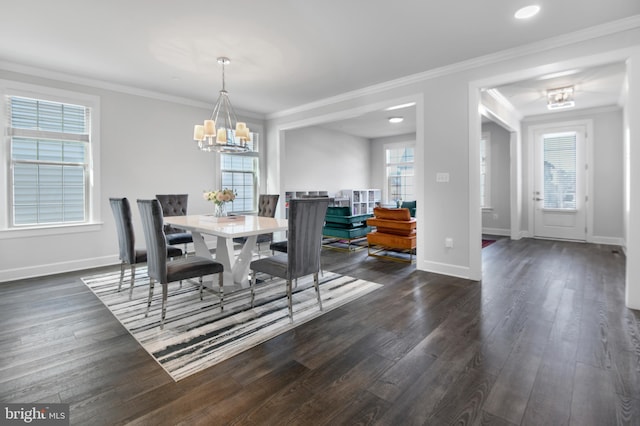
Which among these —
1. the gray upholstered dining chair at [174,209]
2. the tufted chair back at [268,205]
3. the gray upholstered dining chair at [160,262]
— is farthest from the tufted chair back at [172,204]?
the gray upholstered dining chair at [160,262]

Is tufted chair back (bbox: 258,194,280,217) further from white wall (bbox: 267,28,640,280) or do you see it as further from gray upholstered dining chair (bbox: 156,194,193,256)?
white wall (bbox: 267,28,640,280)

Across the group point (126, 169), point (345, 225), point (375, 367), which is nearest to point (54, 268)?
point (126, 169)

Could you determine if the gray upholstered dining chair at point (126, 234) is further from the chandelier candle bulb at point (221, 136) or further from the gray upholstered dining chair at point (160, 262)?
the chandelier candle bulb at point (221, 136)

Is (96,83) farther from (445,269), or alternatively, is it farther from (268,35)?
(445,269)

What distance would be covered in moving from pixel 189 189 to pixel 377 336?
4274 mm

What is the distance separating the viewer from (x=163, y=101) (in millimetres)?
5082

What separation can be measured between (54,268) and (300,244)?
3689mm

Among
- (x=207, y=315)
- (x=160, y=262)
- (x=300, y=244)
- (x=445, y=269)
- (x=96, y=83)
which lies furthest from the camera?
(x=96, y=83)

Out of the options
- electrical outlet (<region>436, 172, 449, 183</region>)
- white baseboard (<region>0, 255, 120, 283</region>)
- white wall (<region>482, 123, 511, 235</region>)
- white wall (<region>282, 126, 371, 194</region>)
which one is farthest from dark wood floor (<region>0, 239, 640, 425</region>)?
white wall (<region>282, 126, 371, 194</region>)

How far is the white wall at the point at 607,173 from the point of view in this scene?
20.0ft

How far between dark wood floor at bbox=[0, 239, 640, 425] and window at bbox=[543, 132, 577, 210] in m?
4.16

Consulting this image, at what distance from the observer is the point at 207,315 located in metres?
2.81

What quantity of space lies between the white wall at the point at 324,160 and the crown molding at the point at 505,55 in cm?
220

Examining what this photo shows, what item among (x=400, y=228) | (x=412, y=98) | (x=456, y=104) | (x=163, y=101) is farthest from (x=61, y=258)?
(x=456, y=104)
